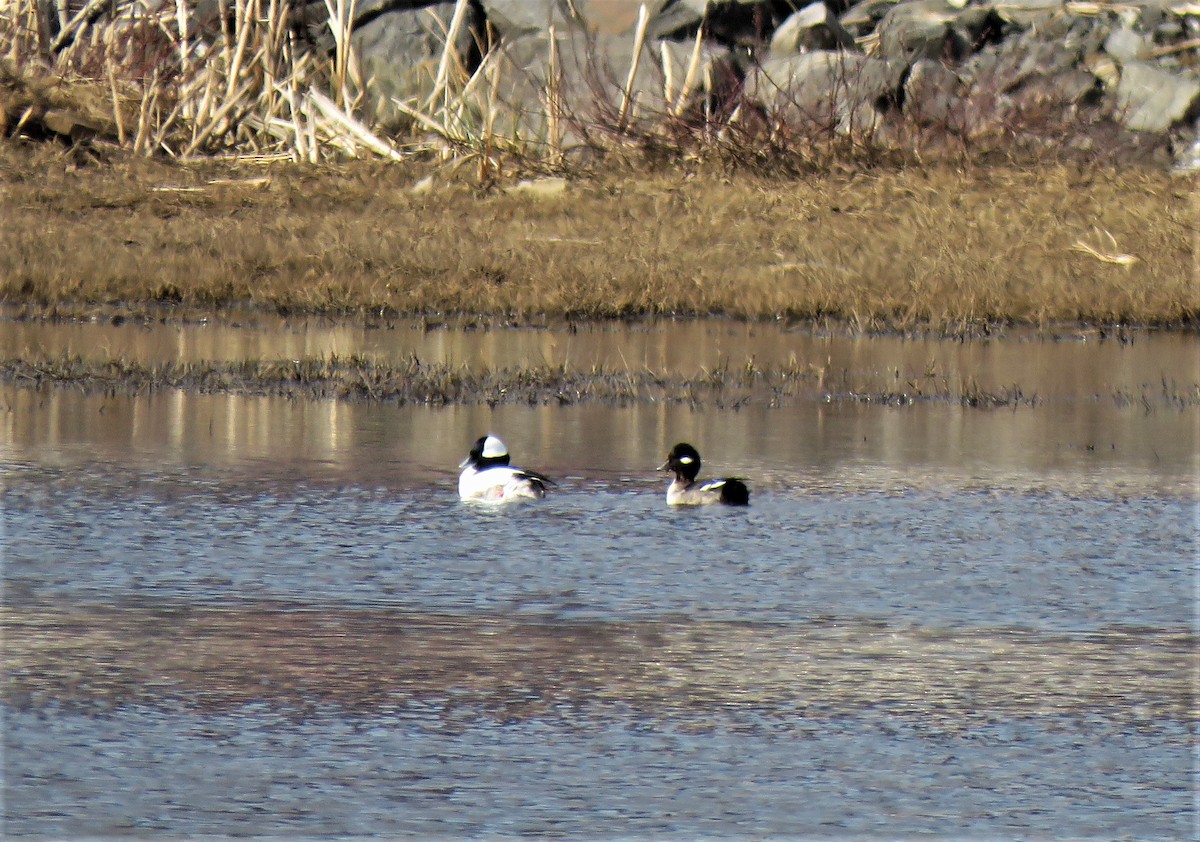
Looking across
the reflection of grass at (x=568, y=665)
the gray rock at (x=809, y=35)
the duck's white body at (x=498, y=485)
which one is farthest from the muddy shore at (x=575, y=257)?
the reflection of grass at (x=568, y=665)

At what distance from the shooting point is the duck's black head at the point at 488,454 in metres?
9.34

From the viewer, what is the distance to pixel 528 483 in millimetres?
9164

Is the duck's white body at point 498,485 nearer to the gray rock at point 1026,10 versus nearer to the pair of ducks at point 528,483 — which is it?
the pair of ducks at point 528,483

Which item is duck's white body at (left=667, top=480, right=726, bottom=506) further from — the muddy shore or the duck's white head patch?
the muddy shore

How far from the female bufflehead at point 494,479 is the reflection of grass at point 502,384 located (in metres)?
3.03

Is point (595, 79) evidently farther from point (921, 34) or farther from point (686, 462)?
point (686, 462)

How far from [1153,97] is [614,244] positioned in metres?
9.46

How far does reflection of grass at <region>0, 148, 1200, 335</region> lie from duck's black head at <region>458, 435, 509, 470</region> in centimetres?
738

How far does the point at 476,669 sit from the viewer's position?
6.23 metres

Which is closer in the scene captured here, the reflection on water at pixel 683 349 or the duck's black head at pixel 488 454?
the duck's black head at pixel 488 454

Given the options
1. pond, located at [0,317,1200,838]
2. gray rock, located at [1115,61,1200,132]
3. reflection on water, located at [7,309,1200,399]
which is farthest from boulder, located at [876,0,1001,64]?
pond, located at [0,317,1200,838]

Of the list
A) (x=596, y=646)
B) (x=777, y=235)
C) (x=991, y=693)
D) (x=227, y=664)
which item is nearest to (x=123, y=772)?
(x=227, y=664)

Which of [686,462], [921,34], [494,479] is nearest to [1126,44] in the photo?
[921,34]

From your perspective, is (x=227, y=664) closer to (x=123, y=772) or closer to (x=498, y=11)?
(x=123, y=772)
